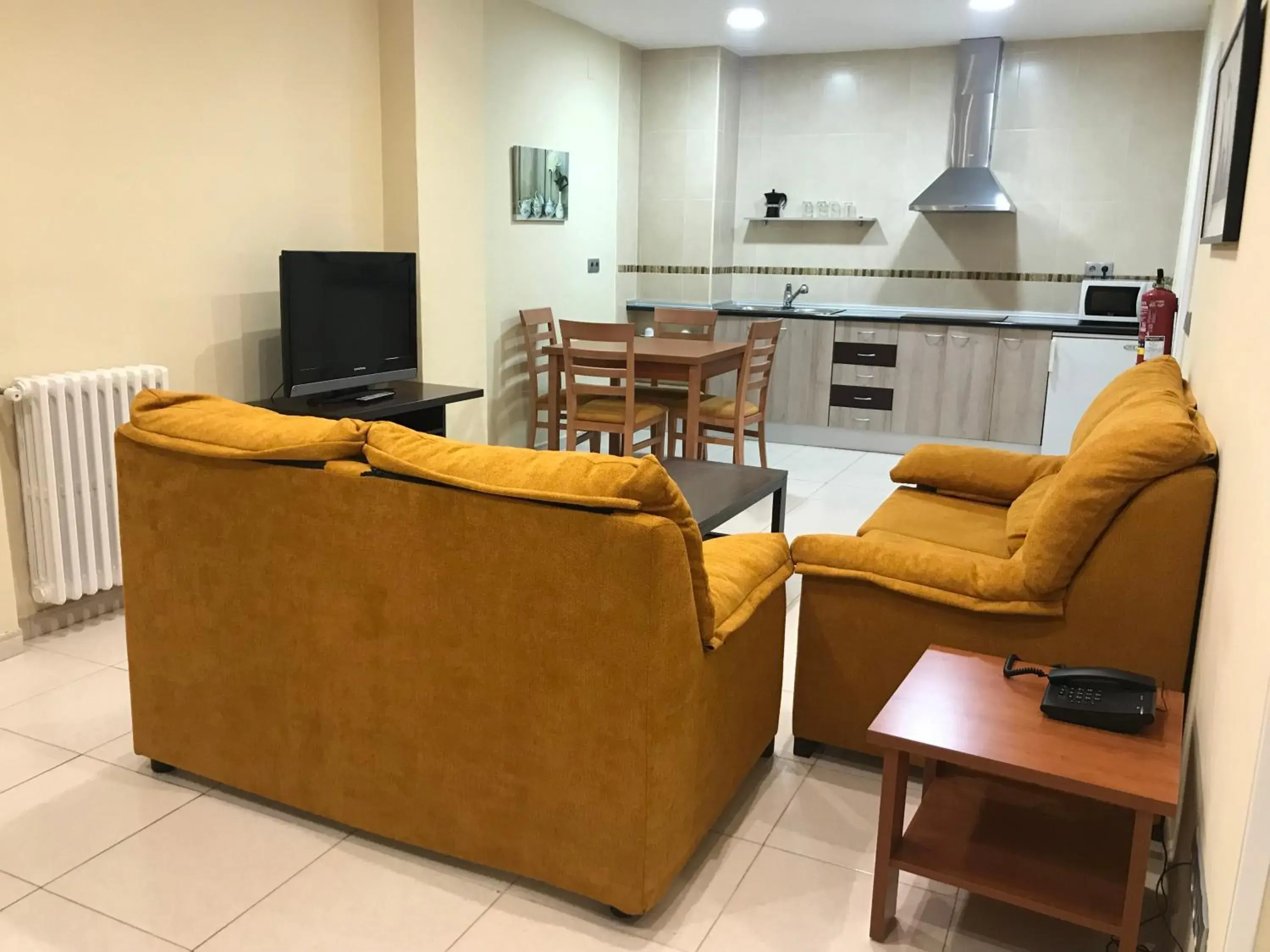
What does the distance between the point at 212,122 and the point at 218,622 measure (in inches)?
93.0

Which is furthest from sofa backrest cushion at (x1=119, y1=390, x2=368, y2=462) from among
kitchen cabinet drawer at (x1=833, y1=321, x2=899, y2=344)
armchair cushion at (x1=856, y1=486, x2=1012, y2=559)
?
kitchen cabinet drawer at (x1=833, y1=321, x2=899, y2=344)

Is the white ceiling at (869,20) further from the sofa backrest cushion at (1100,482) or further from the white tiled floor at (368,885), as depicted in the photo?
the white tiled floor at (368,885)

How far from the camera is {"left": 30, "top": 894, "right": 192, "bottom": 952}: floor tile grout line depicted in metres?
1.90

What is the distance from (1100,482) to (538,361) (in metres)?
4.34

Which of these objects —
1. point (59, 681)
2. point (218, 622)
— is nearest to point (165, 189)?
point (59, 681)

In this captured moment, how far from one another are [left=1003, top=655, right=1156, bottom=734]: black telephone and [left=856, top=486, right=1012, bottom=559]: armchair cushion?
910 mm

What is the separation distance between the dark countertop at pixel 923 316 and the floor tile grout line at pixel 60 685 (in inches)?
157

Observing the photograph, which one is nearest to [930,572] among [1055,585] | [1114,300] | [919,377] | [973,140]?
[1055,585]

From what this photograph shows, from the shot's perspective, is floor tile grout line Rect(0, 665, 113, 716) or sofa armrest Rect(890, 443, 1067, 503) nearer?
floor tile grout line Rect(0, 665, 113, 716)

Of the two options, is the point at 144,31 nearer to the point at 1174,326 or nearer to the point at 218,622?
the point at 218,622

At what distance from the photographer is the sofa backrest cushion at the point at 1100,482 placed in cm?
210

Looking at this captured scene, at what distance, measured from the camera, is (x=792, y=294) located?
7.12m

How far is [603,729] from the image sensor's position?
73.9 inches

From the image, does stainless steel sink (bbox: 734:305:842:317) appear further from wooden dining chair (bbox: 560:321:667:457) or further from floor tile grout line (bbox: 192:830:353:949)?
floor tile grout line (bbox: 192:830:353:949)
